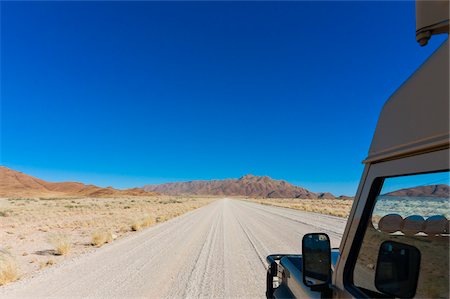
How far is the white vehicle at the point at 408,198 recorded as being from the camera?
144 cm

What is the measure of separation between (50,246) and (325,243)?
14.7 meters

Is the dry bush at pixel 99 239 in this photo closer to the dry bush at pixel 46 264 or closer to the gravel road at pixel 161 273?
the gravel road at pixel 161 273

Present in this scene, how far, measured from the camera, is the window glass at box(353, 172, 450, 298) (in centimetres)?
156

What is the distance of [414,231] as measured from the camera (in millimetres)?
2156

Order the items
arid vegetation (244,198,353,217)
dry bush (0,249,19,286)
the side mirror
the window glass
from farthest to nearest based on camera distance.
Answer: arid vegetation (244,198,353,217)
dry bush (0,249,19,286)
the side mirror
the window glass

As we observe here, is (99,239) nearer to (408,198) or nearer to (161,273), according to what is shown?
(161,273)

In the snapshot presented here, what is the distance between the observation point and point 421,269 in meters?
1.63

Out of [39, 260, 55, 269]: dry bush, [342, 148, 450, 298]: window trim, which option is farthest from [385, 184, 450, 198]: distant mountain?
[39, 260, 55, 269]: dry bush

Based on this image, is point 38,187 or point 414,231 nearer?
point 414,231

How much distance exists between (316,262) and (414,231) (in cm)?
63

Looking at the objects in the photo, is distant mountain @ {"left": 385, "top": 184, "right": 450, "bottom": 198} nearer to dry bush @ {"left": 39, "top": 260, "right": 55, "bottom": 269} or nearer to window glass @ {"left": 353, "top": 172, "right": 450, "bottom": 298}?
window glass @ {"left": 353, "top": 172, "right": 450, "bottom": 298}

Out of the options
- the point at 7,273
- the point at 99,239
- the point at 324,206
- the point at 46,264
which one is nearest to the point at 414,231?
the point at 7,273

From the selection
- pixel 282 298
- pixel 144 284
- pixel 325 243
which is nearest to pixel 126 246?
pixel 144 284

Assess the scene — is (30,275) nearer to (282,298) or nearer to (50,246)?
(50,246)
